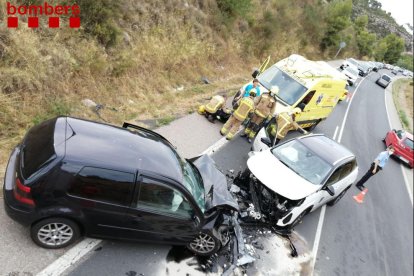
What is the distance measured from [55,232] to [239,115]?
644cm

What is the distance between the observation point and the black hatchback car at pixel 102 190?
456 cm

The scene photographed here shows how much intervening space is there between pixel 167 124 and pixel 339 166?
4.66 metres

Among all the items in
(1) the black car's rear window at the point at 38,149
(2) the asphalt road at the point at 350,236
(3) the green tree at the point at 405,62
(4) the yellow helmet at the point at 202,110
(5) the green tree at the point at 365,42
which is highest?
(1) the black car's rear window at the point at 38,149

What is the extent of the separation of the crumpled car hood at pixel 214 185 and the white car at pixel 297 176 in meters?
1.20

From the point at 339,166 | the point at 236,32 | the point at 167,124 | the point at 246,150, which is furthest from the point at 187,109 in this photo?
the point at 236,32

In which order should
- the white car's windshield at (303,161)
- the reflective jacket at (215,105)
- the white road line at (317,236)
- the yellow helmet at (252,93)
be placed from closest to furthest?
the white road line at (317,236), the white car's windshield at (303,161), the yellow helmet at (252,93), the reflective jacket at (215,105)

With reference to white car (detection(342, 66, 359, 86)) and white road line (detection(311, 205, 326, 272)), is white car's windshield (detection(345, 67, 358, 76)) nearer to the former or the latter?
white car (detection(342, 66, 359, 86))

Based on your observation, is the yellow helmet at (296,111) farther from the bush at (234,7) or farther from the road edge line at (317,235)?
the bush at (234,7)

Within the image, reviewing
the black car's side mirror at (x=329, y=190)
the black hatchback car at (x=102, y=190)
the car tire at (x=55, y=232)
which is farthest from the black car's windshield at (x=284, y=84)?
the car tire at (x=55, y=232)

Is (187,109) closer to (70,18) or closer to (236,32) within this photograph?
(70,18)

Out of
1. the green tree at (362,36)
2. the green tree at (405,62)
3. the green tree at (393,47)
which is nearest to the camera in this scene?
the green tree at (362,36)

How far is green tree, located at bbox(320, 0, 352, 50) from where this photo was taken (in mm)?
36750

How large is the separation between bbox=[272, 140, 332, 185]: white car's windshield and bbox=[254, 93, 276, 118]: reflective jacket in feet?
6.15

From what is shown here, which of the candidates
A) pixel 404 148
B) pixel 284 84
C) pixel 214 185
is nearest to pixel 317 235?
pixel 214 185
